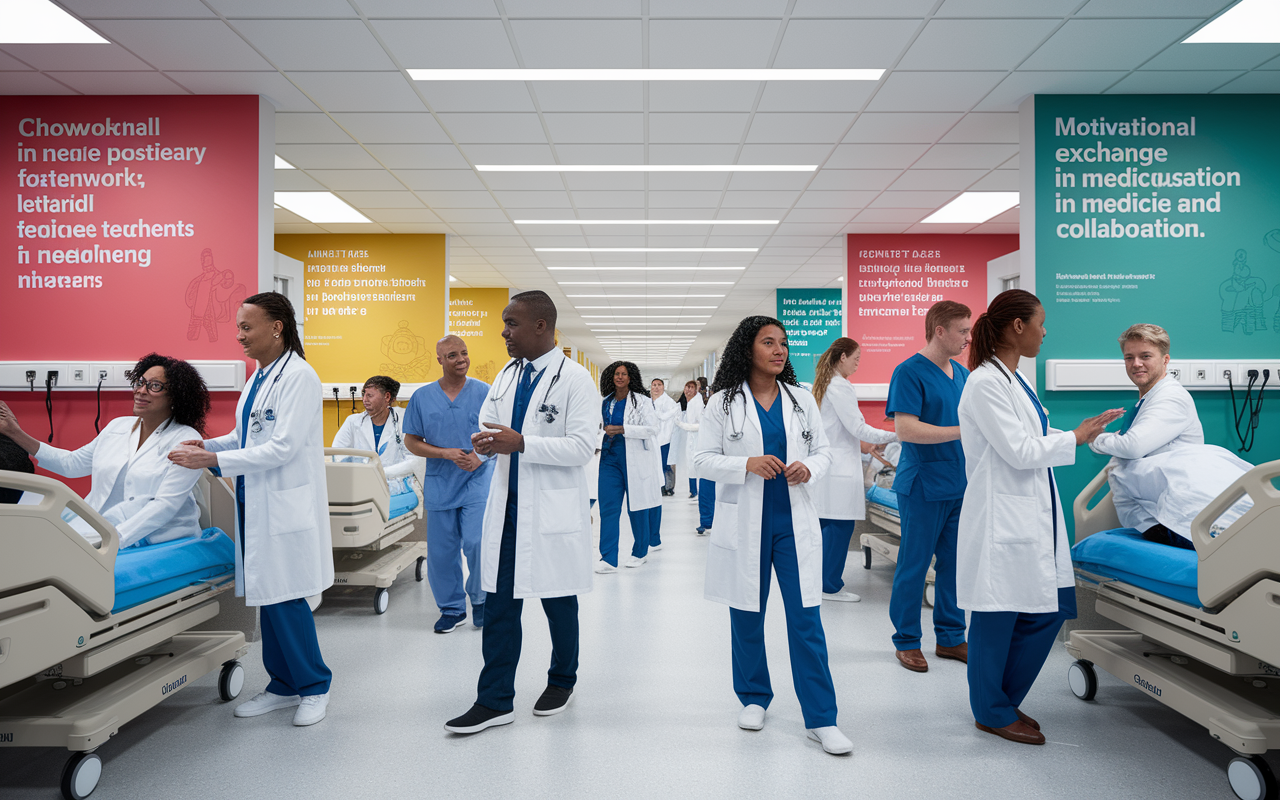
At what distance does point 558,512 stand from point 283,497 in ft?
3.47

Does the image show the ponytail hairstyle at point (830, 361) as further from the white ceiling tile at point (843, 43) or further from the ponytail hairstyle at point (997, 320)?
the ponytail hairstyle at point (997, 320)

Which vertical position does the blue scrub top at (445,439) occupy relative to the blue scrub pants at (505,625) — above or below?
above

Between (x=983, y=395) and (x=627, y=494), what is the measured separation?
3.54 meters

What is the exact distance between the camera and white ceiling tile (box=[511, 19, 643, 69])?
3553 mm

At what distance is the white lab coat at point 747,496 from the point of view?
238cm

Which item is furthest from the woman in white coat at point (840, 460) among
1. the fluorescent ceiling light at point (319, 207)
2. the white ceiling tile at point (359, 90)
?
the fluorescent ceiling light at point (319, 207)

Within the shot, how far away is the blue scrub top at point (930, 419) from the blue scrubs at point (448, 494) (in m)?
2.21

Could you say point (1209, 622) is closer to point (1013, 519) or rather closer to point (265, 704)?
point (1013, 519)

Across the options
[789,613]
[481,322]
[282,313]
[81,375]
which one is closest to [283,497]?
[282,313]

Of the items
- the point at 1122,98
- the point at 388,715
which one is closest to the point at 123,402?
the point at 388,715

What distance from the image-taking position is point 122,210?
423cm

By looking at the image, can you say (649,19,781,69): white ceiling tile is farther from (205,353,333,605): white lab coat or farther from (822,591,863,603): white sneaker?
(822,591,863,603): white sneaker

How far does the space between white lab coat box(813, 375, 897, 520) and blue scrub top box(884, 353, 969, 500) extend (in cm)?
90

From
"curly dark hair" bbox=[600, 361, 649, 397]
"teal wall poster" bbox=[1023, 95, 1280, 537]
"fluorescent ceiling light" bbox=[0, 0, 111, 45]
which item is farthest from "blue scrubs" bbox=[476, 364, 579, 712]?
"teal wall poster" bbox=[1023, 95, 1280, 537]
